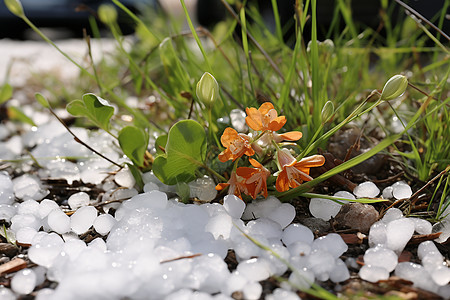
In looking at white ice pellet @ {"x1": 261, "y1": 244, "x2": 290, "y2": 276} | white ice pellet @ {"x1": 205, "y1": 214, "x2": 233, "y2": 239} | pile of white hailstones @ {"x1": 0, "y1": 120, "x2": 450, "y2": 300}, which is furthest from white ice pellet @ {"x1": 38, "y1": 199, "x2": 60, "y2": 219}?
white ice pellet @ {"x1": 261, "y1": 244, "x2": 290, "y2": 276}

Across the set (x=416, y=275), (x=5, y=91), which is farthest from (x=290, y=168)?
(x=5, y=91)

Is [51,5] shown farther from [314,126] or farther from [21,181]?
[314,126]

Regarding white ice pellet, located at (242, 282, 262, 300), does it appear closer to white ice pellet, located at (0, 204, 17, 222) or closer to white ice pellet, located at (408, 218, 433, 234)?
white ice pellet, located at (408, 218, 433, 234)

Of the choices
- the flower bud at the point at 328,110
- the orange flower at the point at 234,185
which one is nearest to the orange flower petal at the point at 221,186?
the orange flower at the point at 234,185

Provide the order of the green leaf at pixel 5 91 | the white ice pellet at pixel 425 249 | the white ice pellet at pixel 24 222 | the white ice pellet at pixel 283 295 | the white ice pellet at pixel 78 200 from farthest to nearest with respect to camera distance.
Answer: the green leaf at pixel 5 91 → the white ice pellet at pixel 78 200 → the white ice pellet at pixel 24 222 → the white ice pellet at pixel 425 249 → the white ice pellet at pixel 283 295

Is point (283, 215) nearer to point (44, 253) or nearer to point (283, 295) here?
point (283, 295)

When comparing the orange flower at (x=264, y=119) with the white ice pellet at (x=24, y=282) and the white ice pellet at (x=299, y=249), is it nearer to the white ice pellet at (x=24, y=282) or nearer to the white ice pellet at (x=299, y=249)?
the white ice pellet at (x=299, y=249)

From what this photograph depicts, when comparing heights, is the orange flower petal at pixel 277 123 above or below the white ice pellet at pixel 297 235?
above

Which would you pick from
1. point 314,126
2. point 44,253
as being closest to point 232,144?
point 314,126
